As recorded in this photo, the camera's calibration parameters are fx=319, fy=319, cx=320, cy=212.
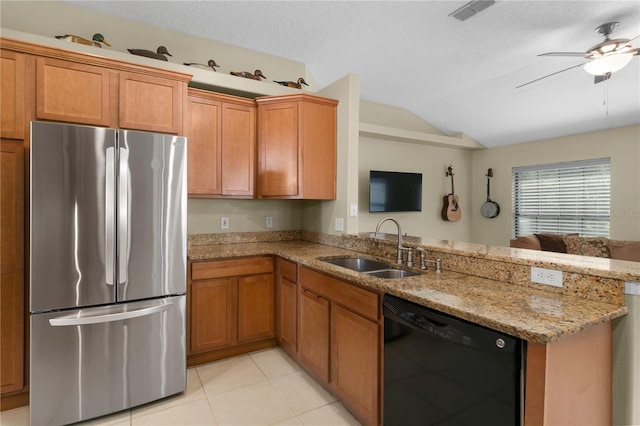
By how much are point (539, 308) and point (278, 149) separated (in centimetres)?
247

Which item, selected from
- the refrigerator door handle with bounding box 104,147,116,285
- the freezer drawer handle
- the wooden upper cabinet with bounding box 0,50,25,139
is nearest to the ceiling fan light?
the refrigerator door handle with bounding box 104,147,116,285

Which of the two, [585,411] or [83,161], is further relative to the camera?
[83,161]

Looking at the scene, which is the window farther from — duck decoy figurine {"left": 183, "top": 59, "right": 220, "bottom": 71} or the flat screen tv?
duck decoy figurine {"left": 183, "top": 59, "right": 220, "bottom": 71}

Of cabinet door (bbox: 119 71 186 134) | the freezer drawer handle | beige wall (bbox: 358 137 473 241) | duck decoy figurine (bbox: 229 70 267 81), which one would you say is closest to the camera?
the freezer drawer handle

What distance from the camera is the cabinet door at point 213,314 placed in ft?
8.55

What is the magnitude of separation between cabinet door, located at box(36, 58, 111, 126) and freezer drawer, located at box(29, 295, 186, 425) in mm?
1306

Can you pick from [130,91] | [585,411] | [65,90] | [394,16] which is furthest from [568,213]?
[65,90]

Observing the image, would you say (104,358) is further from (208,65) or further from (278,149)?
(208,65)

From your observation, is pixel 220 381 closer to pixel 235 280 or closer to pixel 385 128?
pixel 235 280

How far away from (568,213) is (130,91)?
20.0 ft

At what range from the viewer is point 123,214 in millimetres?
2008

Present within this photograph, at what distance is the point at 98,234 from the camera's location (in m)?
1.95

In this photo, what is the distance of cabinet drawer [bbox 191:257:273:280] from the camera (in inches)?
103

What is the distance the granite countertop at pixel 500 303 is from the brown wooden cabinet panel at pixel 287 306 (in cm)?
61
